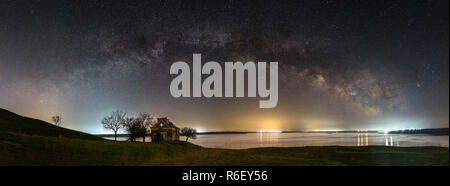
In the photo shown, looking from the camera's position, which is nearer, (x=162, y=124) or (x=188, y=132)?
(x=162, y=124)

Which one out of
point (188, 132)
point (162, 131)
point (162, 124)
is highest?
point (162, 124)

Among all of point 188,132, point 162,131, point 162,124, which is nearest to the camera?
point 162,131

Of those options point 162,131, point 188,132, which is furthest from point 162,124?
point 188,132

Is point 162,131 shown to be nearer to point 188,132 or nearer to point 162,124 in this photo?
point 162,124

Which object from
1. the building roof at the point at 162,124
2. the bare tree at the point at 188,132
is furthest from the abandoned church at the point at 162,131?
the bare tree at the point at 188,132

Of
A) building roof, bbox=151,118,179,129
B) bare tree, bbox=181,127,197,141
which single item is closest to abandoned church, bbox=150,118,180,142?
building roof, bbox=151,118,179,129

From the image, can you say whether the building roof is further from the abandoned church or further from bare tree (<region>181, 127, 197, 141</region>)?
bare tree (<region>181, 127, 197, 141</region>)

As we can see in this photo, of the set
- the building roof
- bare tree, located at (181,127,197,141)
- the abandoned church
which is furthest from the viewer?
bare tree, located at (181,127,197,141)

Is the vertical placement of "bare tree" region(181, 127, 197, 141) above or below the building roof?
below

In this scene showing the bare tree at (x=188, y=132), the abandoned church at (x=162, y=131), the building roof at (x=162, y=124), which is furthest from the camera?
the bare tree at (x=188, y=132)

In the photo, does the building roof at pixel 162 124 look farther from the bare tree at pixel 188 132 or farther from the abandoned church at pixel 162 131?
the bare tree at pixel 188 132
